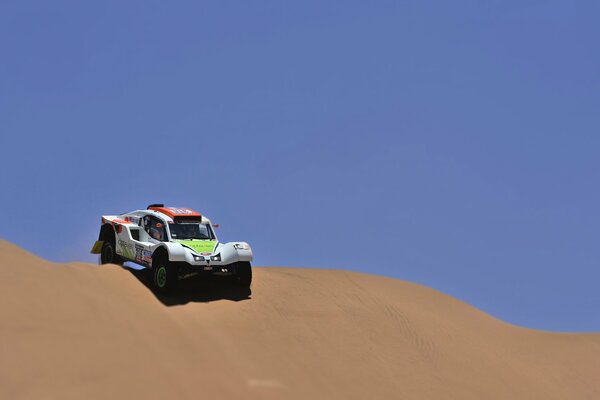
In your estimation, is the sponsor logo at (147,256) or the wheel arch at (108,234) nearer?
the sponsor logo at (147,256)

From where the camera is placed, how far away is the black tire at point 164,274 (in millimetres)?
20219

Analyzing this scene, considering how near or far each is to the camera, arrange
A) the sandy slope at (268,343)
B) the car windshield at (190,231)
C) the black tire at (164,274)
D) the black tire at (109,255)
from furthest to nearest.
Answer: the black tire at (109,255)
the car windshield at (190,231)
the black tire at (164,274)
the sandy slope at (268,343)

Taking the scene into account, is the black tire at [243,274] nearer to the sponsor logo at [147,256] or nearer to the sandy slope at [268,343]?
the sandy slope at [268,343]

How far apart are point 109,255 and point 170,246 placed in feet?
12.2

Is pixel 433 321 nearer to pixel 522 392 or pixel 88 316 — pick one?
pixel 522 392

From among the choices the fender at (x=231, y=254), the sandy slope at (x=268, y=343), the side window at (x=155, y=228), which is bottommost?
the sandy slope at (x=268, y=343)

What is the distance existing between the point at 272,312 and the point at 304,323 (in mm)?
884

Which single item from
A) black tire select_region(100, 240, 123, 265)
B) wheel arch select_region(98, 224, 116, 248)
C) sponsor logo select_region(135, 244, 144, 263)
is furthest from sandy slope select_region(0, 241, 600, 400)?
wheel arch select_region(98, 224, 116, 248)

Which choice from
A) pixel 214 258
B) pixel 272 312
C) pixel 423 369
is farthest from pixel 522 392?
pixel 214 258

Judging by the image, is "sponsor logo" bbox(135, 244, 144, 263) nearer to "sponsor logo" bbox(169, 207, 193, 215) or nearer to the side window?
the side window

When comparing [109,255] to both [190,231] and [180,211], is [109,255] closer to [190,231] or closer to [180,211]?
[180,211]

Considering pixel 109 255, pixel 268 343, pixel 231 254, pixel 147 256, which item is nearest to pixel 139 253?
pixel 147 256

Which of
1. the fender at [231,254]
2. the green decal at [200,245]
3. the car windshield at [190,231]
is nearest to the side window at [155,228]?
the car windshield at [190,231]

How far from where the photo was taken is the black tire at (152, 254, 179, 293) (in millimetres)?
20219
